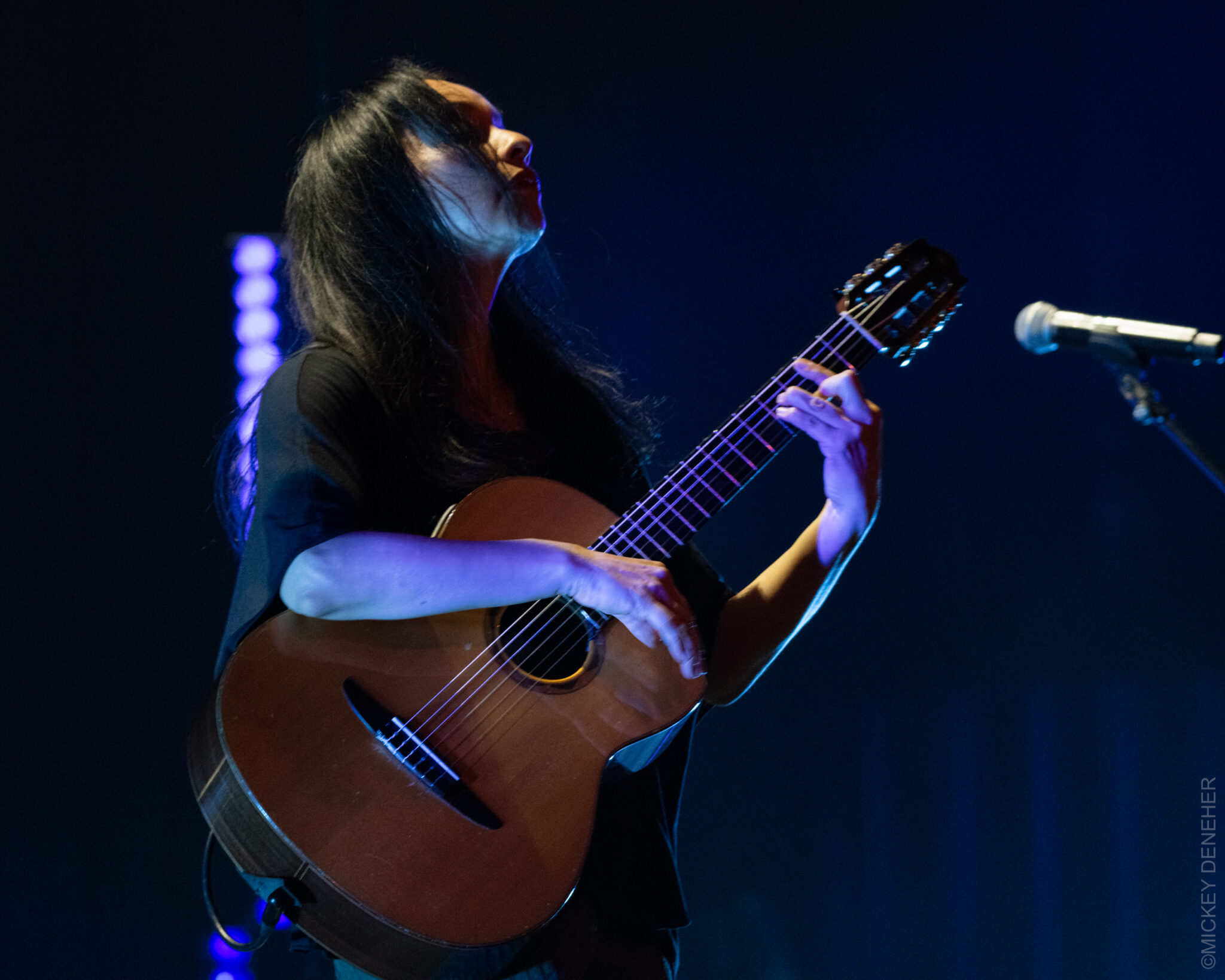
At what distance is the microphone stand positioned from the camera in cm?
148

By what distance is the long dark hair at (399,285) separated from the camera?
170 cm

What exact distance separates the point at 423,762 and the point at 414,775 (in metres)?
0.02

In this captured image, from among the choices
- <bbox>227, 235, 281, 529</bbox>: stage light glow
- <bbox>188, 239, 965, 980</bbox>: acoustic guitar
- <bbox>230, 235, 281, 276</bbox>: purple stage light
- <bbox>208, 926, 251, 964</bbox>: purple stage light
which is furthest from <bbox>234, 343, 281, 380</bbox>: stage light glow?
<bbox>188, 239, 965, 980</bbox>: acoustic guitar

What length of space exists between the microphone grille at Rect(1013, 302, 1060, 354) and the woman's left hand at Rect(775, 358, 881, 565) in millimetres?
260

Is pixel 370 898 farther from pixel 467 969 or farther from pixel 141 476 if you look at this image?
pixel 141 476

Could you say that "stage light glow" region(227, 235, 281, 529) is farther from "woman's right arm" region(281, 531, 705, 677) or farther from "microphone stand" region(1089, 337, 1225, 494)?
"microphone stand" region(1089, 337, 1225, 494)

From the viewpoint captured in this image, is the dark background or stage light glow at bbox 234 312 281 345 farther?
stage light glow at bbox 234 312 281 345

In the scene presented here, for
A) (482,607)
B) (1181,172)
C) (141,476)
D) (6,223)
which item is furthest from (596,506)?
(1181,172)

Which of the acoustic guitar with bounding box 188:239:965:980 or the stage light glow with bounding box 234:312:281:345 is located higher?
the acoustic guitar with bounding box 188:239:965:980

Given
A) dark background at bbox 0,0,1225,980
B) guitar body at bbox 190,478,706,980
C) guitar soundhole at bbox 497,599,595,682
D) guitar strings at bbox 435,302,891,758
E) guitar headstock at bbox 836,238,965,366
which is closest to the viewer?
guitar body at bbox 190,478,706,980

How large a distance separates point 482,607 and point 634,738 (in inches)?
11.9

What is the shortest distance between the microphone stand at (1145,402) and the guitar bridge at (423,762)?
42.6 inches

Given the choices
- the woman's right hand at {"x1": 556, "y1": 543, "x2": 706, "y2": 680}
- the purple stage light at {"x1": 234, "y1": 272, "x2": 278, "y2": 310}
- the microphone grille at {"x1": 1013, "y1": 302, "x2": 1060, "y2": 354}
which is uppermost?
the microphone grille at {"x1": 1013, "y1": 302, "x2": 1060, "y2": 354}

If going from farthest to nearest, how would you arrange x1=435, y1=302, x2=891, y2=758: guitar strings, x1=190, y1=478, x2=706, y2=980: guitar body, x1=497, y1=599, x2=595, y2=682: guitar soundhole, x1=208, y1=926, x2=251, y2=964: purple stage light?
x1=208, y1=926, x2=251, y2=964: purple stage light, x1=497, y1=599, x2=595, y2=682: guitar soundhole, x1=435, y1=302, x2=891, y2=758: guitar strings, x1=190, y1=478, x2=706, y2=980: guitar body
